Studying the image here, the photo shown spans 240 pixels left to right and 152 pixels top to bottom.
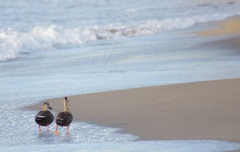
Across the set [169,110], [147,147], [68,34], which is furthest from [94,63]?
[147,147]

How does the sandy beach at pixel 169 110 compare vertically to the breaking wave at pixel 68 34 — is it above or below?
below

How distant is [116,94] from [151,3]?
27.0 metres

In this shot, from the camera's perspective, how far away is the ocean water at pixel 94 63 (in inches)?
331

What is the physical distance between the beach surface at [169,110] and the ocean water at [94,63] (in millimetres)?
285

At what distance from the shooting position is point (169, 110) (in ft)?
31.2

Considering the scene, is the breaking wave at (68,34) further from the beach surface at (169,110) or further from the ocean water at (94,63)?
the beach surface at (169,110)

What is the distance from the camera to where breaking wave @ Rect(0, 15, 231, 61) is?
1877 cm

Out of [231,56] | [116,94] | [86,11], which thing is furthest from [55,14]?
[116,94]

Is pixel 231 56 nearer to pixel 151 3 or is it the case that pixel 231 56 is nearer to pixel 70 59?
pixel 70 59

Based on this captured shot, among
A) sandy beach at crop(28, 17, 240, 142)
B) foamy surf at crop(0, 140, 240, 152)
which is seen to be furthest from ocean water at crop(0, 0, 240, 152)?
sandy beach at crop(28, 17, 240, 142)

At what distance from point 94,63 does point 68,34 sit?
734cm

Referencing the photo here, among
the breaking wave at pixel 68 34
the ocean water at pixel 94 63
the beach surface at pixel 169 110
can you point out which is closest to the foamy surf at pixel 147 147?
the ocean water at pixel 94 63

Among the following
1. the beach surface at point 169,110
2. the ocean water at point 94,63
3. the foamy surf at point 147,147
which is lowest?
the foamy surf at point 147,147

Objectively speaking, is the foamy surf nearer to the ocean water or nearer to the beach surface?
the ocean water
